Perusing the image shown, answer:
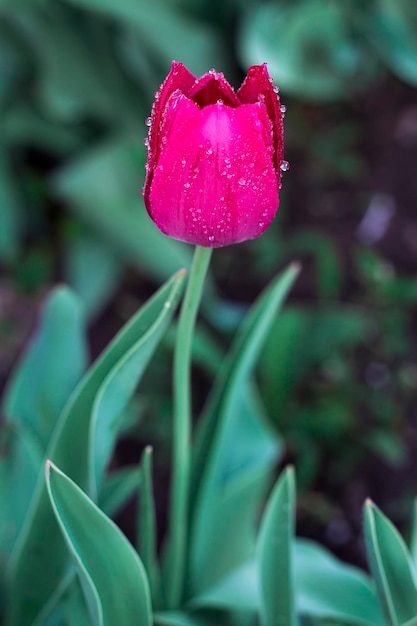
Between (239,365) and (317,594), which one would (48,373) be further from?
(317,594)

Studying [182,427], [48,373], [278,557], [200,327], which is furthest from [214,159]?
[200,327]

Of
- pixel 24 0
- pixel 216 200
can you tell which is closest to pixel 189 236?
pixel 216 200

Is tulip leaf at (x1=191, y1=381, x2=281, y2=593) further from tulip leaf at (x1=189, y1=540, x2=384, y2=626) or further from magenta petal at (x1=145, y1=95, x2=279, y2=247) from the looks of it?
magenta petal at (x1=145, y1=95, x2=279, y2=247)

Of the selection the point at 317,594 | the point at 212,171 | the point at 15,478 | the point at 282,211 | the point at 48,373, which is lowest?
the point at 317,594

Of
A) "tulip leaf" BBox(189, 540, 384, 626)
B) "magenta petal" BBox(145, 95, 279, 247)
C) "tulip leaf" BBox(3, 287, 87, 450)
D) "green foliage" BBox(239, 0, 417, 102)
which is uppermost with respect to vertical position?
"green foliage" BBox(239, 0, 417, 102)

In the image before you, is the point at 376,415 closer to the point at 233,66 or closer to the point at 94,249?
the point at 94,249

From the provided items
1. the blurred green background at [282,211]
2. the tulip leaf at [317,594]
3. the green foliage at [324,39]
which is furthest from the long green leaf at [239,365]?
the green foliage at [324,39]

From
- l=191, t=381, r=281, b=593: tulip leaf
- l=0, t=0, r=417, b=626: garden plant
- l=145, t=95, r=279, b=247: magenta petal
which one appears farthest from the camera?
l=191, t=381, r=281, b=593: tulip leaf

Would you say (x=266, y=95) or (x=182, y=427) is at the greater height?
(x=266, y=95)

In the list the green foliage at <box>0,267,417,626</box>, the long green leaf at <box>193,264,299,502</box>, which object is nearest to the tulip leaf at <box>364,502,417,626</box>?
the green foliage at <box>0,267,417,626</box>
